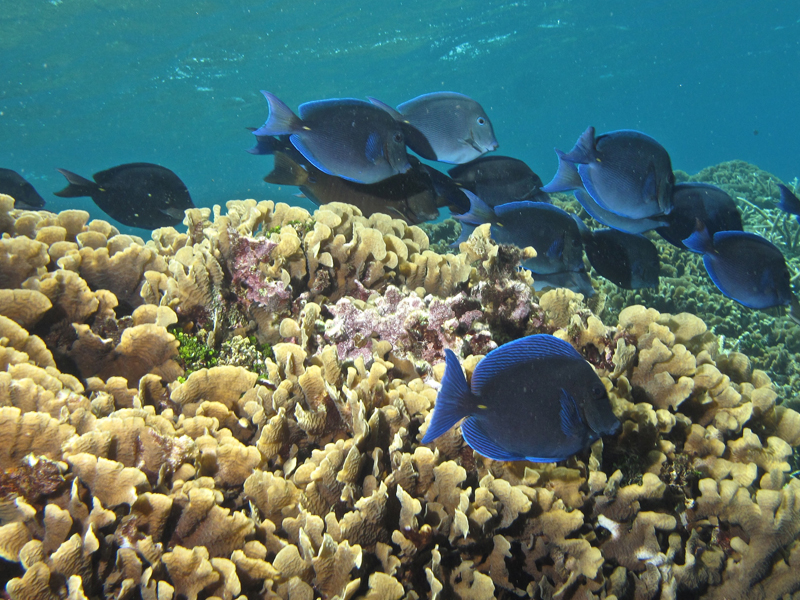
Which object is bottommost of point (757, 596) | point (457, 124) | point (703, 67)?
point (703, 67)

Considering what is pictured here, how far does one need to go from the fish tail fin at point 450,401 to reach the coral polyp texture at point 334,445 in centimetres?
38

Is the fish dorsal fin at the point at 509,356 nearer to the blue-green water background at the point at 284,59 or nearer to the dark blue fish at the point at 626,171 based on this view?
the dark blue fish at the point at 626,171

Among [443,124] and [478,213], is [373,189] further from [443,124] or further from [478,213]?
[478,213]

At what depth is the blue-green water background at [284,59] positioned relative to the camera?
26734mm

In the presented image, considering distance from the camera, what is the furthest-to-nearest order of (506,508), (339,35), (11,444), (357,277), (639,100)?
(639,100) → (339,35) → (357,277) → (506,508) → (11,444)

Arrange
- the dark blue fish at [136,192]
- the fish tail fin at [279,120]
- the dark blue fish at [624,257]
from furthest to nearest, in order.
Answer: the dark blue fish at [136,192] → the dark blue fish at [624,257] → the fish tail fin at [279,120]

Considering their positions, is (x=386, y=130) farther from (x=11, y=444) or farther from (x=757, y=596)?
(x=757, y=596)

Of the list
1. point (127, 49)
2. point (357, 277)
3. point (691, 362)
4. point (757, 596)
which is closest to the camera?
point (757, 596)

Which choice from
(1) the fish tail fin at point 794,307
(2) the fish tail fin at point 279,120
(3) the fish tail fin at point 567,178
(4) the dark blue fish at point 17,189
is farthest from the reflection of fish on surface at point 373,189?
(4) the dark blue fish at point 17,189

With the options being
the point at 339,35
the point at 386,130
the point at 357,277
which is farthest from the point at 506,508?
the point at 339,35

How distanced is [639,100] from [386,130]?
97482mm

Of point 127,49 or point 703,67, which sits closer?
point 127,49

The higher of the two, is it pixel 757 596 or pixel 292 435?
pixel 292 435

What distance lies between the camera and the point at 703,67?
59.7m
